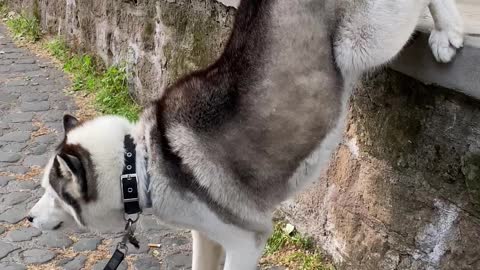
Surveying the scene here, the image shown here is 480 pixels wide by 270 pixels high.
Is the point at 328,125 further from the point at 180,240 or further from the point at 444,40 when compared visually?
the point at 180,240

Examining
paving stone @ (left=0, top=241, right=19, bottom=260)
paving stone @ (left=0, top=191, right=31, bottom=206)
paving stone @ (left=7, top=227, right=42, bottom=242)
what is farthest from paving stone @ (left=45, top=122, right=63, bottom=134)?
paving stone @ (left=0, top=241, right=19, bottom=260)

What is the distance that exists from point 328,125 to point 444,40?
0.65m

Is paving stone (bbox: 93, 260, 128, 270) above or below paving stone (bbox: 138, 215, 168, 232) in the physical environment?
below

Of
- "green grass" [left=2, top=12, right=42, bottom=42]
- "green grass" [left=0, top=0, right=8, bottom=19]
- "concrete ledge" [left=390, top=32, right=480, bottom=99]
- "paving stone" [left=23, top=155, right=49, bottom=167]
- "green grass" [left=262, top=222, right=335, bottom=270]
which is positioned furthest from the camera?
"green grass" [left=0, top=0, right=8, bottom=19]

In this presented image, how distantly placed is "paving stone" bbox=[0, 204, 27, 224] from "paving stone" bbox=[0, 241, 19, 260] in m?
0.26

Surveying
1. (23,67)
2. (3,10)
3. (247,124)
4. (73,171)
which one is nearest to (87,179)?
(73,171)

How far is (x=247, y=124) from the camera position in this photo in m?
2.96

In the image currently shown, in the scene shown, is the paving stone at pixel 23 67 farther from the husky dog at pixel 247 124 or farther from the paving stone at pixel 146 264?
the husky dog at pixel 247 124

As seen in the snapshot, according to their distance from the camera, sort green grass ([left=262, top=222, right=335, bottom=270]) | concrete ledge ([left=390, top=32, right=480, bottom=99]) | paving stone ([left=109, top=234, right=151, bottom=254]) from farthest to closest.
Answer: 1. paving stone ([left=109, top=234, right=151, bottom=254])
2. green grass ([left=262, top=222, right=335, bottom=270])
3. concrete ledge ([left=390, top=32, right=480, bottom=99])

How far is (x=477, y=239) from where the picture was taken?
3002 mm

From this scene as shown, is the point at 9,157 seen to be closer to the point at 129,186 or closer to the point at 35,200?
the point at 35,200

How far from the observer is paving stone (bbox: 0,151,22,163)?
5.17m

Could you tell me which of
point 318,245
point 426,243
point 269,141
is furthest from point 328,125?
point 318,245

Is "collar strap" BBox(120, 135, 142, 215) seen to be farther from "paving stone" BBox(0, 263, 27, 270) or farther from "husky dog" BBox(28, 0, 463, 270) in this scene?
"paving stone" BBox(0, 263, 27, 270)
